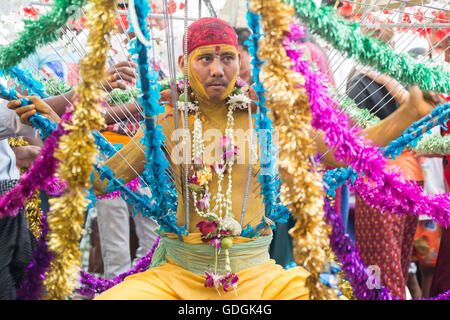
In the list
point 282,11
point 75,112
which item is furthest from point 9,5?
point 282,11

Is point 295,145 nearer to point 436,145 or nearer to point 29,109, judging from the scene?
point 29,109

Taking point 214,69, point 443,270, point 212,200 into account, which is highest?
point 214,69

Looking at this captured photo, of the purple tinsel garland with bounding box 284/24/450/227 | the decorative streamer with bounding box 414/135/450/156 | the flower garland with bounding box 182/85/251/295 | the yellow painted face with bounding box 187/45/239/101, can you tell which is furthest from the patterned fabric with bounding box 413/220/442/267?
the yellow painted face with bounding box 187/45/239/101

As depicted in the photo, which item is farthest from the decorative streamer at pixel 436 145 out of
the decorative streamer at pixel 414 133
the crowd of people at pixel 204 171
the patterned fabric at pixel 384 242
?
the decorative streamer at pixel 414 133

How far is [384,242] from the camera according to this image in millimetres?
2789

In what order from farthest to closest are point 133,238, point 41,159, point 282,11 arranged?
point 133,238, point 41,159, point 282,11

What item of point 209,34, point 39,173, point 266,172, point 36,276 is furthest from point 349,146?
point 36,276

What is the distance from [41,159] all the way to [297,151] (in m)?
0.70

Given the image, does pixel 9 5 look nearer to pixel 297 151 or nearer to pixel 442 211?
pixel 297 151

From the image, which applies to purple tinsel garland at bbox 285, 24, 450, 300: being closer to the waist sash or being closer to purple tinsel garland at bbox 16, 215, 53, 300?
the waist sash

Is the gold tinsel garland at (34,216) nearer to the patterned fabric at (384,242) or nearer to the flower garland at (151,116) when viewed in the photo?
the flower garland at (151,116)

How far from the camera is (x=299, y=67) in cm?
113

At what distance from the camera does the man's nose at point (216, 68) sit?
5.26 ft

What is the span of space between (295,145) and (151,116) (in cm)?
55
